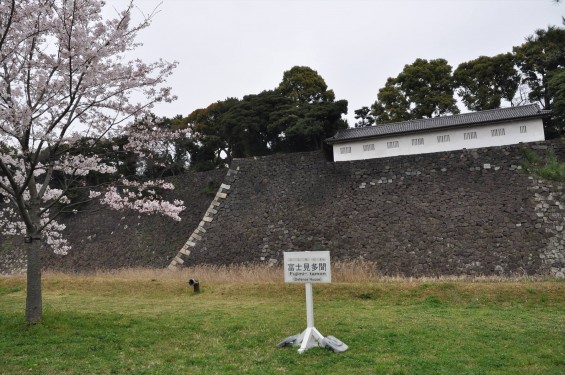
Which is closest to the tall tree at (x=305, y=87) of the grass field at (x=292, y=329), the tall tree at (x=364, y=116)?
the tall tree at (x=364, y=116)

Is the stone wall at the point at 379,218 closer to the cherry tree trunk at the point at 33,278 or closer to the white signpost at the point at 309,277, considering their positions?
the cherry tree trunk at the point at 33,278

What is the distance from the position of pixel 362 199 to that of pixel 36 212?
1106 centimetres

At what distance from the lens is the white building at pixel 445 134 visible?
59.4ft

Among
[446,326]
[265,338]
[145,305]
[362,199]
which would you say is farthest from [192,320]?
[362,199]

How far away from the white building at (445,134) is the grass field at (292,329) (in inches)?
340

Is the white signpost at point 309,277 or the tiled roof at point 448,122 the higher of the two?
the tiled roof at point 448,122

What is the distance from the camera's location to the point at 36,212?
26.8ft

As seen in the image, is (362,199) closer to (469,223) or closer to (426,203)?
(426,203)

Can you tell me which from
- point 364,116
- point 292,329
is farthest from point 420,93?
point 292,329

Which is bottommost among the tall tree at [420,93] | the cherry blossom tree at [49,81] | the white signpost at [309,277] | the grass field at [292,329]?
the grass field at [292,329]

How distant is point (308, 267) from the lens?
6.29 metres

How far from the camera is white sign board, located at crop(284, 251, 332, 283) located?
621cm

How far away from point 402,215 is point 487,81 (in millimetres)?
17987

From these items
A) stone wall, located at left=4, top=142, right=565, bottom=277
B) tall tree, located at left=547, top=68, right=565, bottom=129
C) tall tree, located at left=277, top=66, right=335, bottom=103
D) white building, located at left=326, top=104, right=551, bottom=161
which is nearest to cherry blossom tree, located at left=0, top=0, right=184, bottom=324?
stone wall, located at left=4, top=142, right=565, bottom=277
